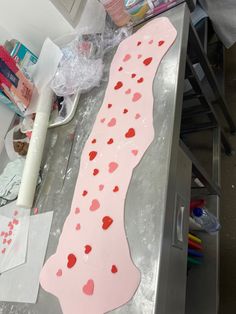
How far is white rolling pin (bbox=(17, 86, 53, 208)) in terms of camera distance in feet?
2.82

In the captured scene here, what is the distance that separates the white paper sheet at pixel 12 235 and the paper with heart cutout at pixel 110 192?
137mm

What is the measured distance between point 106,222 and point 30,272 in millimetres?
280

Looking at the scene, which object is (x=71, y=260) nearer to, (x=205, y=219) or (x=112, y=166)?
(x=112, y=166)

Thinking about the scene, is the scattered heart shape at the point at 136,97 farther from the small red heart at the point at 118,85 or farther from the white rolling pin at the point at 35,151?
the white rolling pin at the point at 35,151

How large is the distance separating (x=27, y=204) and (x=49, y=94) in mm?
408

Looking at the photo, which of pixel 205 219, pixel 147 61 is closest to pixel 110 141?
pixel 147 61

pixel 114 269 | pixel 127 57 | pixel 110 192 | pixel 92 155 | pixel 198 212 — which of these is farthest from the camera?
pixel 198 212

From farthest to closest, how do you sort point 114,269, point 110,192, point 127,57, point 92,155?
point 127,57, point 92,155, point 110,192, point 114,269

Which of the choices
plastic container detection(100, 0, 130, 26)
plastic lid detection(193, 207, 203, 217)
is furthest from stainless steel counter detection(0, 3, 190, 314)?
plastic lid detection(193, 207, 203, 217)

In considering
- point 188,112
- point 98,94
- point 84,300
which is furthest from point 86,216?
point 188,112

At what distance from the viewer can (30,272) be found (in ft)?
2.50

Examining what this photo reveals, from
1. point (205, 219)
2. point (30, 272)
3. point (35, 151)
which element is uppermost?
point (35, 151)

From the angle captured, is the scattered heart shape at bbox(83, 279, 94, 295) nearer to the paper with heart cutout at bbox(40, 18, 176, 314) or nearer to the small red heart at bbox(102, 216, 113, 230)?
the paper with heart cutout at bbox(40, 18, 176, 314)

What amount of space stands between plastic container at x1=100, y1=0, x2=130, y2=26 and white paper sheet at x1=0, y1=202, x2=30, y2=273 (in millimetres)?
755
